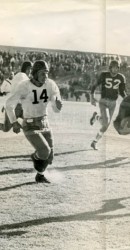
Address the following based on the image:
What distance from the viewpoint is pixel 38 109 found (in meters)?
2.34

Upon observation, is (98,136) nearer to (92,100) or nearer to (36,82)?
(92,100)

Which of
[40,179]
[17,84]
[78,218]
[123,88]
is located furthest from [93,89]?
[78,218]

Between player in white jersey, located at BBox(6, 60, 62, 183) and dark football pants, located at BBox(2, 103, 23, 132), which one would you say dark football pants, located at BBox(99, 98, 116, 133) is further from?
dark football pants, located at BBox(2, 103, 23, 132)

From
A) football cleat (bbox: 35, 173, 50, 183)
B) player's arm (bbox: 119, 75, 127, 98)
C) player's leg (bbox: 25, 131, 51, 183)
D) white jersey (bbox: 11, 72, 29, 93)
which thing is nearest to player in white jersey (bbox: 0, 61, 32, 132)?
white jersey (bbox: 11, 72, 29, 93)

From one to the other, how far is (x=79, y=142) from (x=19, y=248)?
Result: 53 centimetres

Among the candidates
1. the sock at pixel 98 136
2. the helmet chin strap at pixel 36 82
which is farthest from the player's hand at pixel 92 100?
the helmet chin strap at pixel 36 82

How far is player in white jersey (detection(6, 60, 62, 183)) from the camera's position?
7.54 ft

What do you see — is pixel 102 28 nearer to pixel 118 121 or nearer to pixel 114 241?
pixel 118 121

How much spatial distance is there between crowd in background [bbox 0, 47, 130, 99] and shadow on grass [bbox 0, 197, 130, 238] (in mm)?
555

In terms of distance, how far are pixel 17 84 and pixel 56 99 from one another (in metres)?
0.19

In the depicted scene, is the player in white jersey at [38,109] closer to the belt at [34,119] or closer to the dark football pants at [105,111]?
the belt at [34,119]

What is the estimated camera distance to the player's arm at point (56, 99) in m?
2.36

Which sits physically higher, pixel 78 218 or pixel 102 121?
pixel 102 121

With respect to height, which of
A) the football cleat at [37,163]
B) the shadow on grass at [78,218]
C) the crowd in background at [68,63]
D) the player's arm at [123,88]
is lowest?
the shadow on grass at [78,218]
